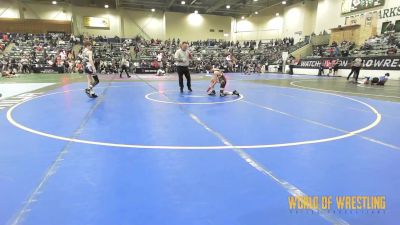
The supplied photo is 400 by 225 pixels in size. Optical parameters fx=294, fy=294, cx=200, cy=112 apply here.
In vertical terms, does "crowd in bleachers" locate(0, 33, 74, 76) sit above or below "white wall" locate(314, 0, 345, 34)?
below

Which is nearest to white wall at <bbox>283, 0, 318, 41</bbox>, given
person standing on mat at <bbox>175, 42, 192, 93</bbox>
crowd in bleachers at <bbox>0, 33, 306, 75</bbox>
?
crowd in bleachers at <bbox>0, 33, 306, 75</bbox>

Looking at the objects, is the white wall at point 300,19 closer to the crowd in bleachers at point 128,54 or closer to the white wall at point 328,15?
the white wall at point 328,15

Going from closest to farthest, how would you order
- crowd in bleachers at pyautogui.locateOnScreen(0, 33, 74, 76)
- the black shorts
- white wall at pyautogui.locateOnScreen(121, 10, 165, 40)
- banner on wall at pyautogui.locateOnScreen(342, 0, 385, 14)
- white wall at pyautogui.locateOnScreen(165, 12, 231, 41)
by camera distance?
the black shorts < crowd in bleachers at pyautogui.locateOnScreen(0, 33, 74, 76) < banner on wall at pyautogui.locateOnScreen(342, 0, 385, 14) < white wall at pyautogui.locateOnScreen(121, 10, 165, 40) < white wall at pyautogui.locateOnScreen(165, 12, 231, 41)

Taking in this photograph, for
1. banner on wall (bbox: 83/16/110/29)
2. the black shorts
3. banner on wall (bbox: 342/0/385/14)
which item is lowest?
the black shorts

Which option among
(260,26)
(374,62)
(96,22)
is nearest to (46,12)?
(96,22)

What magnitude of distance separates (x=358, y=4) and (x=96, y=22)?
3277cm

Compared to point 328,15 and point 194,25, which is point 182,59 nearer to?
point 328,15

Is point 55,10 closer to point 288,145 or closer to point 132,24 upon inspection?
point 132,24

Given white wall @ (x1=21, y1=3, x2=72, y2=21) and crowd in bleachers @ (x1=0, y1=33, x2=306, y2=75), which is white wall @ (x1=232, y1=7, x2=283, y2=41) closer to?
crowd in bleachers @ (x1=0, y1=33, x2=306, y2=75)

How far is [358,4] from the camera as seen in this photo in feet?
102

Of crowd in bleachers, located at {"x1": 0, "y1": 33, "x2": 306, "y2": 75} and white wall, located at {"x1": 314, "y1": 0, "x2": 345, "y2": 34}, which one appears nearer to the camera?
crowd in bleachers, located at {"x1": 0, "y1": 33, "x2": 306, "y2": 75}

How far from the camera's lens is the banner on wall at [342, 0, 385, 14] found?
29.0 metres

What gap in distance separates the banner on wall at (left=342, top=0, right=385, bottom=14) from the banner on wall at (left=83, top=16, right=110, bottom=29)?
3066 centimetres

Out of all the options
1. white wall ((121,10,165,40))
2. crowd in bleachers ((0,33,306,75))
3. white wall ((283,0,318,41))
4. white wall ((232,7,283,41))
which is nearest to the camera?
crowd in bleachers ((0,33,306,75))
